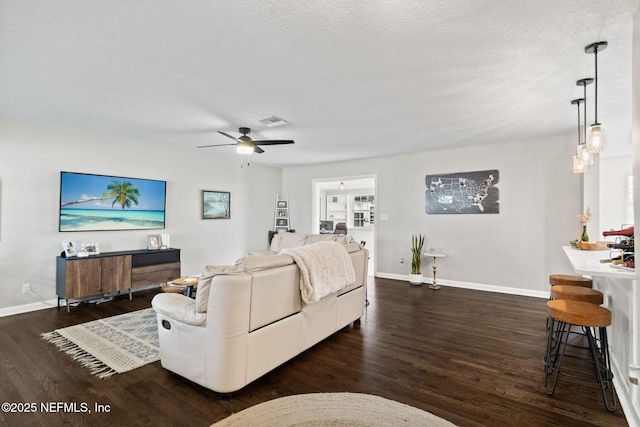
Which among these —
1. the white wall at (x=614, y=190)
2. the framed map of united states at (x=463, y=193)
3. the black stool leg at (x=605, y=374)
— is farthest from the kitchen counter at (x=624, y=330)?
the white wall at (x=614, y=190)

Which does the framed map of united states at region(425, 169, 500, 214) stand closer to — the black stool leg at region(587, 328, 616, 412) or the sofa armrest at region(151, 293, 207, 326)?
the black stool leg at region(587, 328, 616, 412)

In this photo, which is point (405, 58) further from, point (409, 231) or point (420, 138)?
point (409, 231)

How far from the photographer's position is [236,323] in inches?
85.0

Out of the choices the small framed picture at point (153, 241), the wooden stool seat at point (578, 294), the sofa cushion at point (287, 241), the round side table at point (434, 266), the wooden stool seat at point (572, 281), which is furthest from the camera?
the round side table at point (434, 266)

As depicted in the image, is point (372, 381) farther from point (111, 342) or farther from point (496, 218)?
point (496, 218)

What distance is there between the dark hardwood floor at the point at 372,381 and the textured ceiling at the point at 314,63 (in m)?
2.50

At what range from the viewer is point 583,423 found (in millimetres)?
1950

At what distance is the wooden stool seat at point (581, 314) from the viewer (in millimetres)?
2092

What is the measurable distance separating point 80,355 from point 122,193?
2875 millimetres

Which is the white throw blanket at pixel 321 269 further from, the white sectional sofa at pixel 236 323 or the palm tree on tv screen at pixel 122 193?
the palm tree on tv screen at pixel 122 193

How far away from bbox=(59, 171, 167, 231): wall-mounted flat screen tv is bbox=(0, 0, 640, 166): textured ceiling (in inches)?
33.5

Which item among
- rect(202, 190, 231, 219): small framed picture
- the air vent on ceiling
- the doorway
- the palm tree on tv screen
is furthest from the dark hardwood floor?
the doorway

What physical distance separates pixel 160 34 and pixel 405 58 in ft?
5.88

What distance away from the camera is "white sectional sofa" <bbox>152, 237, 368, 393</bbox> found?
215 cm
